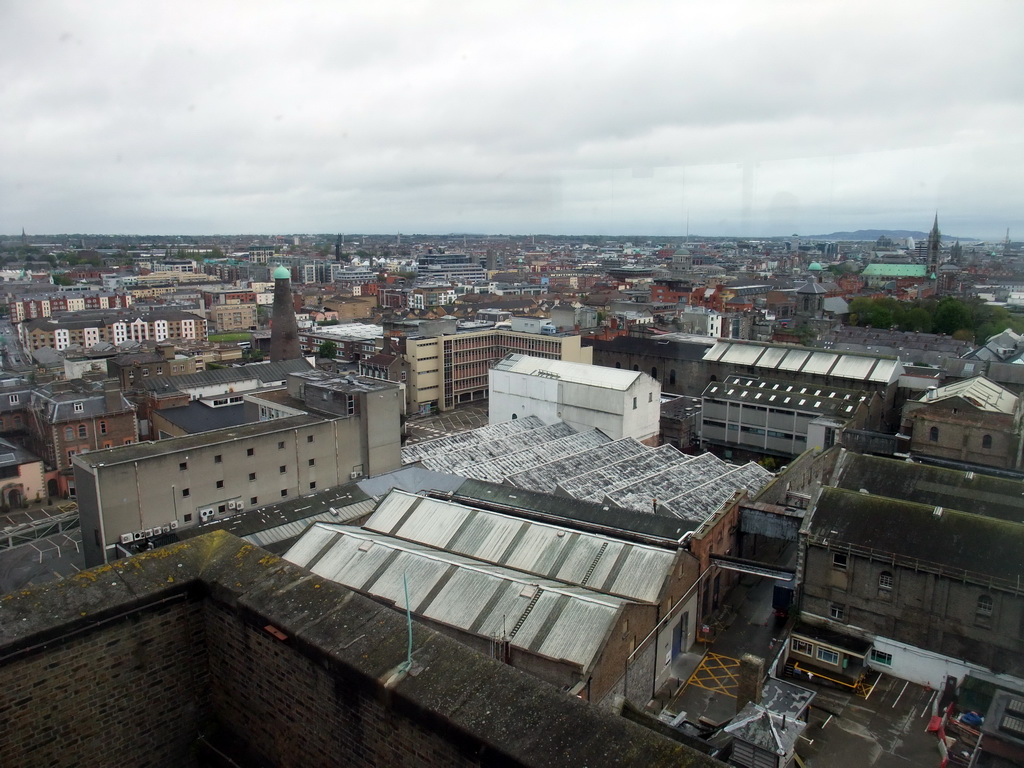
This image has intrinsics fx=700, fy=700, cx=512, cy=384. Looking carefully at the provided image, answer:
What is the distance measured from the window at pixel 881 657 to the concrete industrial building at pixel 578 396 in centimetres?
1864

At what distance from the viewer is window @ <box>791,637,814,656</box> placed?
19.3 metres

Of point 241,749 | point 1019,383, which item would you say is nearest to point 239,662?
point 241,749

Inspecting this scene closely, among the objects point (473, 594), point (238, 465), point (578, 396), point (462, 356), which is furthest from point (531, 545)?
point (462, 356)

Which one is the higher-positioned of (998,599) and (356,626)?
(356,626)

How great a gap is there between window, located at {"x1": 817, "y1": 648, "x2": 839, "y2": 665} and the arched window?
363cm

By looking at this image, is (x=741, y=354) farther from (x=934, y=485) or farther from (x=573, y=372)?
(x=934, y=485)

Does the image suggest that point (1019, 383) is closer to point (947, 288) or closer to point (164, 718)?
point (164, 718)

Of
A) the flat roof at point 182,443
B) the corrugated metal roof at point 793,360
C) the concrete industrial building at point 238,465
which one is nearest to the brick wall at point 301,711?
the concrete industrial building at point 238,465

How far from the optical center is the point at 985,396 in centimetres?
2948

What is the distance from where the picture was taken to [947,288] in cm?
9206

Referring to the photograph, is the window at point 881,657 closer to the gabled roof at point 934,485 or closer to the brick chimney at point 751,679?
the gabled roof at point 934,485

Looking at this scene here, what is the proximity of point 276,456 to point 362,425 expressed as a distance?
3734mm

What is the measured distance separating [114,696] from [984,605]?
1921 cm

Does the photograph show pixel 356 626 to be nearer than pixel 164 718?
Yes
